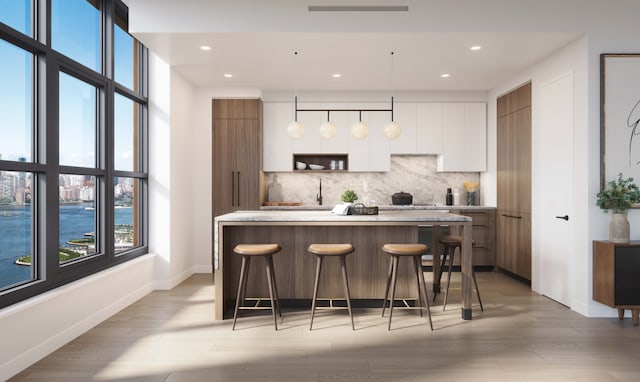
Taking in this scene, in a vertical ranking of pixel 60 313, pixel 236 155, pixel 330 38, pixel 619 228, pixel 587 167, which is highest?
pixel 330 38

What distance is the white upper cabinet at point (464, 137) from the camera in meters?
6.31

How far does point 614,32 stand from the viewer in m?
3.86

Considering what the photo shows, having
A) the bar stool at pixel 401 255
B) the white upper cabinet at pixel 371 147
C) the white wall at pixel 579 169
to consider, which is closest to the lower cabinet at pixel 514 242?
the white wall at pixel 579 169

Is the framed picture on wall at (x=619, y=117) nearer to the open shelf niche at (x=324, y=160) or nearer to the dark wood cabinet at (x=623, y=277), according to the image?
the dark wood cabinet at (x=623, y=277)

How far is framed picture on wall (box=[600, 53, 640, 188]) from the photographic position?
380 cm

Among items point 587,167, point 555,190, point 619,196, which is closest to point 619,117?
point 587,167

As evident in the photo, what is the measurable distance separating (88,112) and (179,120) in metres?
1.56

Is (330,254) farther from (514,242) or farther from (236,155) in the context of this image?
(514,242)

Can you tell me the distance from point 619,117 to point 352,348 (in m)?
3.38

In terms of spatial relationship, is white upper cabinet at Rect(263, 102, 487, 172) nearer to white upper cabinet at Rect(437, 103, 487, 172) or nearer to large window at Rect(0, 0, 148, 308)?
white upper cabinet at Rect(437, 103, 487, 172)

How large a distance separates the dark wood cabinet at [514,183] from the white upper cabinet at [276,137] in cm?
319

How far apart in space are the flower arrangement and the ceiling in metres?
1.53

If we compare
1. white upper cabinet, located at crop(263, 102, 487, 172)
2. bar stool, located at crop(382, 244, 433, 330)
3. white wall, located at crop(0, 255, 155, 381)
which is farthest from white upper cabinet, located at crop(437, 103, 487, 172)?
white wall, located at crop(0, 255, 155, 381)

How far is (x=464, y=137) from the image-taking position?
20.8 ft
